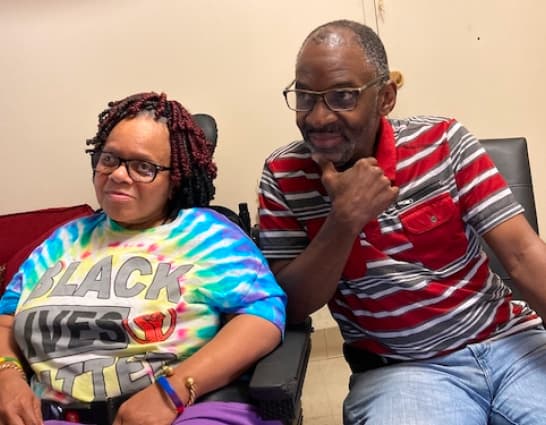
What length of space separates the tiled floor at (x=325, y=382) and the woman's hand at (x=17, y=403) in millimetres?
1112

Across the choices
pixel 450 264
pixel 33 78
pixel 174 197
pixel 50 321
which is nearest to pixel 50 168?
pixel 33 78

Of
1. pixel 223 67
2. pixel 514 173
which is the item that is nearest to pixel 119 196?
pixel 223 67

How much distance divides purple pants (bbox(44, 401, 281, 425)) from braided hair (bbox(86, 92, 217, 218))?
1.59 feet

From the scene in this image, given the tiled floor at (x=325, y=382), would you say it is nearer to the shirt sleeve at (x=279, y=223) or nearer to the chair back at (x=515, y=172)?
the chair back at (x=515, y=172)

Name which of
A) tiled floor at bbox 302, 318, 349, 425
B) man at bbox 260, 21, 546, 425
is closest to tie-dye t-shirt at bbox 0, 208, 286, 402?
man at bbox 260, 21, 546, 425

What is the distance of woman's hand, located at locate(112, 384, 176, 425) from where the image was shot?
1.00m

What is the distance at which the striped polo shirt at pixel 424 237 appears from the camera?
117 centimetres

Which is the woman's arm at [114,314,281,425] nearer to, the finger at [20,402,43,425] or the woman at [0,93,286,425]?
the woman at [0,93,286,425]

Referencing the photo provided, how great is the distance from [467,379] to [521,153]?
75 cm

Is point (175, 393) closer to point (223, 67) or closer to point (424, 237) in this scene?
point (424, 237)

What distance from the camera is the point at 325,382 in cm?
218

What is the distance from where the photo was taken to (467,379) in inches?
45.6

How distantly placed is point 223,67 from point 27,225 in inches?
35.2

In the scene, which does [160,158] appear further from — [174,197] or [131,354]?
[131,354]
